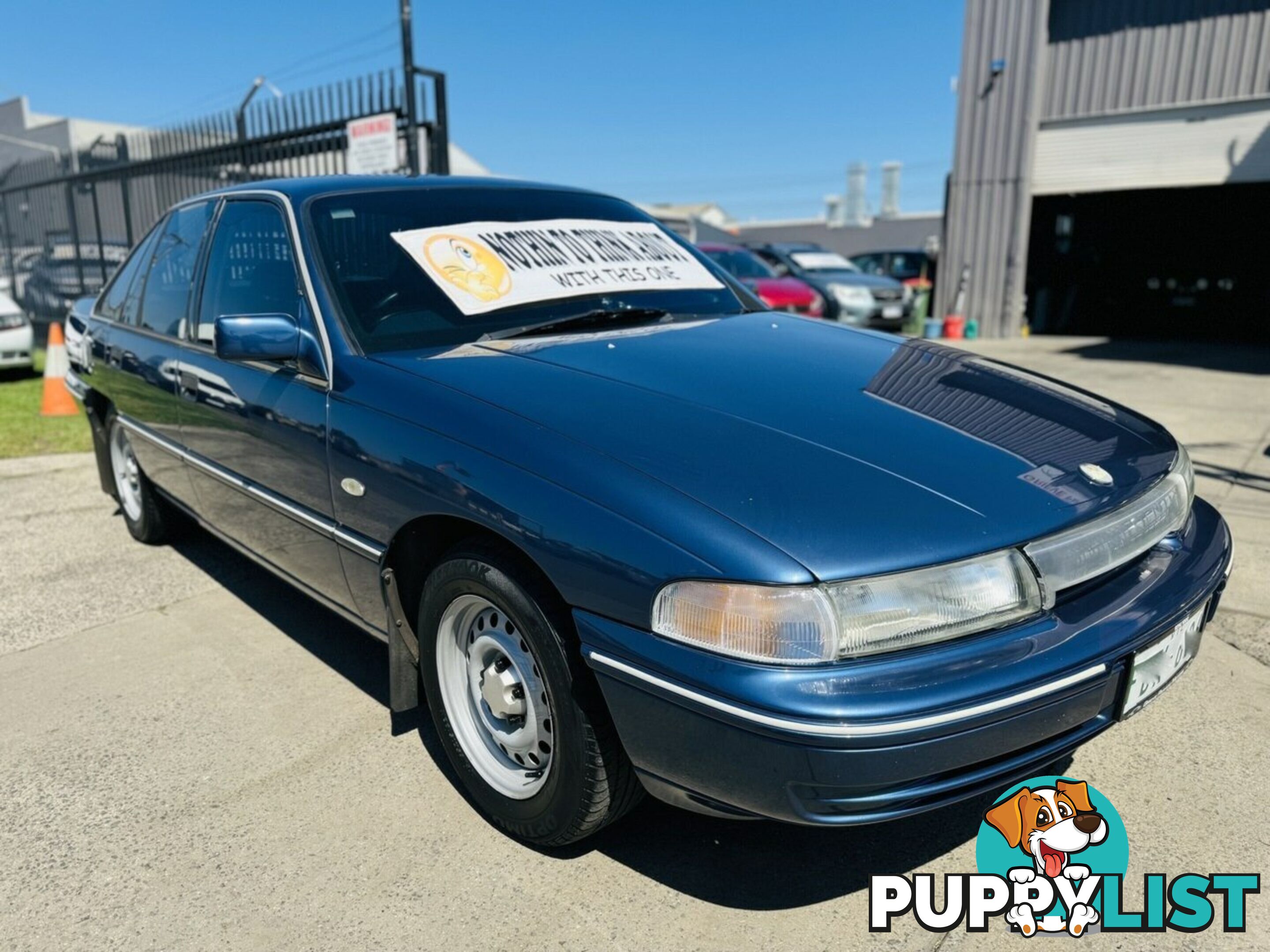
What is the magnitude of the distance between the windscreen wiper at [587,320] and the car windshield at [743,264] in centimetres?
976

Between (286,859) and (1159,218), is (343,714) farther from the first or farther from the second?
(1159,218)

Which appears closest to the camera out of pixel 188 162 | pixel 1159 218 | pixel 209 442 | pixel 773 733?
pixel 773 733

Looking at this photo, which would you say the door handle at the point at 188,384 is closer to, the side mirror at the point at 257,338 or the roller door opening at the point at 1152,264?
the side mirror at the point at 257,338

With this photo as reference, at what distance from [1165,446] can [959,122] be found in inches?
529

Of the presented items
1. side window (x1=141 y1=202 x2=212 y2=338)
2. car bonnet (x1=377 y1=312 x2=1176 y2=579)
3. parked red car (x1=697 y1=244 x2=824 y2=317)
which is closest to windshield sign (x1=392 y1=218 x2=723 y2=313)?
car bonnet (x1=377 y1=312 x2=1176 y2=579)

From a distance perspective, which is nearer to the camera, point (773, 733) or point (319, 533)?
point (773, 733)

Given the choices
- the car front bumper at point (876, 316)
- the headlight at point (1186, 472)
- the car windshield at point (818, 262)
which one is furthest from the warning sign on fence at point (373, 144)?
the car windshield at point (818, 262)

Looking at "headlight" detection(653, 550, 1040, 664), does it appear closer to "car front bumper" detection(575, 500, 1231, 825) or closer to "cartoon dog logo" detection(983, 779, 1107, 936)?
"car front bumper" detection(575, 500, 1231, 825)

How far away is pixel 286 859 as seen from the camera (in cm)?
229

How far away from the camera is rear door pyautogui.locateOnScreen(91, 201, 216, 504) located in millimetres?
3676

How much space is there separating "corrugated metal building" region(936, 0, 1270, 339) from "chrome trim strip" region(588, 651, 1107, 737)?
13646mm

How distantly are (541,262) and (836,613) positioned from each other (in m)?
1.79

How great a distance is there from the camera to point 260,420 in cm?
295

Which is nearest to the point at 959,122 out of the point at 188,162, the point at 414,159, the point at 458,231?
the point at 414,159
